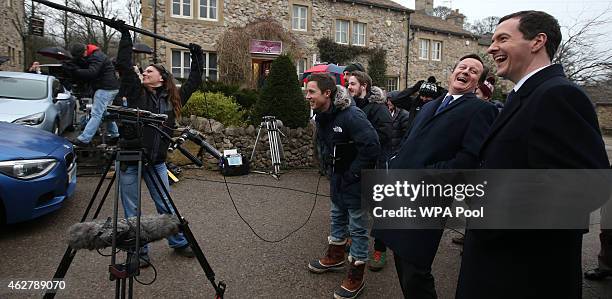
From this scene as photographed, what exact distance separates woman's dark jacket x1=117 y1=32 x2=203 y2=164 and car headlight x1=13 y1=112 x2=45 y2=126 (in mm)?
4400

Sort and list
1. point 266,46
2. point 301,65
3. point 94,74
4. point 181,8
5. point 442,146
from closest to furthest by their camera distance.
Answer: point 442,146
point 94,74
point 181,8
point 266,46
point 301,65

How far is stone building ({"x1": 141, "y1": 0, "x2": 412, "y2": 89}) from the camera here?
17.4 meters

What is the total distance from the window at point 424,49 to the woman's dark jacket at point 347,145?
77.4 feet

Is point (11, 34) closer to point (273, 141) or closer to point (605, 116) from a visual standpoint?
point (273, 141)

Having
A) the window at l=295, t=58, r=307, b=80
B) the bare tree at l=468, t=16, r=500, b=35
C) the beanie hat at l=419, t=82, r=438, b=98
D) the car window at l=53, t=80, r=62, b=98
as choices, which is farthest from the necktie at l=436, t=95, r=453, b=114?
the bare tree at l=468, t=16, r=500, b=35

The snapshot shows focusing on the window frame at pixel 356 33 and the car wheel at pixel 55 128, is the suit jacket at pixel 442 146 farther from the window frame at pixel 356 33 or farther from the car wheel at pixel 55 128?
the window frame at pixel 356 33

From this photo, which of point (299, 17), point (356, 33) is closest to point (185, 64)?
point (299, 17)

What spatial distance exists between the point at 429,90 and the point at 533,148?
2.39m

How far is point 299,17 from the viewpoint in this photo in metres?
20.3

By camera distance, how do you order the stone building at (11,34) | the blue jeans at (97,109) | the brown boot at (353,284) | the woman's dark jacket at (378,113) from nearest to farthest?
the brown boot at (353,284)
the woman's dark jacket at (378,113)
the blue jeans at (97,109)
the stone building at (11,34)

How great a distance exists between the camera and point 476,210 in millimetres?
1768

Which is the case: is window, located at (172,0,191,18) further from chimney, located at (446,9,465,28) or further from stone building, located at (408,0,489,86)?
chimney, located at (446,9,465,28)

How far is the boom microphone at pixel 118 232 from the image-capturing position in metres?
2.42

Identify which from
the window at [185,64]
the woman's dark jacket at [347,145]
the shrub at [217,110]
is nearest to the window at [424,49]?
the window at [185,64]
